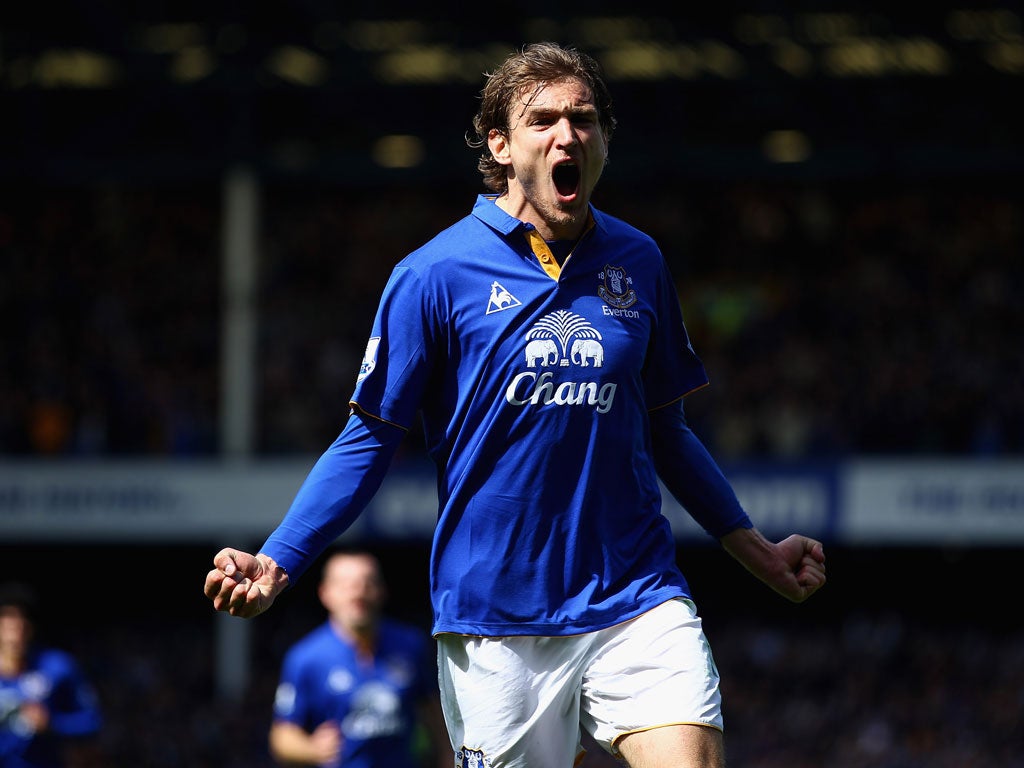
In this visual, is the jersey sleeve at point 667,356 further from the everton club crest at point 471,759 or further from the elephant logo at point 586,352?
the everton club crest at point 471,759

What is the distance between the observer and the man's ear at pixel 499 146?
12.0 feet

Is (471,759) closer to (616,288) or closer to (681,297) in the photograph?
(616,288)

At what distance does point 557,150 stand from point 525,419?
586 millimetres

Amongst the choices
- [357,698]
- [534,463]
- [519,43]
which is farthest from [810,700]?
[534,463]

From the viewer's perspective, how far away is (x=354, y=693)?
6.61 metres

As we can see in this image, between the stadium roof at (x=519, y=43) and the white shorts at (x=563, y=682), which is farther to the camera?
the stadium roof at (x=519, y=43)

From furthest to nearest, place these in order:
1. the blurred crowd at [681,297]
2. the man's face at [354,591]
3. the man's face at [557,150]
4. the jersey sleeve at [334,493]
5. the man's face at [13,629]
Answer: the blurred crowd at [681,297], the man's face at [13,629], the man's face at [354,591], the man's face at [557,150], the jersey sleeve at [334,493]

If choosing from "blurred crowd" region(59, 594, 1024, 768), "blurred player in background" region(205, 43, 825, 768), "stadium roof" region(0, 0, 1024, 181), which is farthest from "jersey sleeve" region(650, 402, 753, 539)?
"stadium roof" region(0, 0, 1024, 181)

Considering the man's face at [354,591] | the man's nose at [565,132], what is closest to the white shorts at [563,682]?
the man's nose at [565,132]

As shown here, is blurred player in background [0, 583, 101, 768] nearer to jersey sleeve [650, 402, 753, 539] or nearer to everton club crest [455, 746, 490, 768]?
everton club crest [455, 746, 490, 768]

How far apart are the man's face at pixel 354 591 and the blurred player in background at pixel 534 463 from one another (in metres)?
2.88

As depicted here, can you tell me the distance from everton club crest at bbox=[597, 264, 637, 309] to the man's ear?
33 cm

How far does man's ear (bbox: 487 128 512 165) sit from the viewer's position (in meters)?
3.67

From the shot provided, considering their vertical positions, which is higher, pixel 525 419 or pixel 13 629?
pixel 525 419
